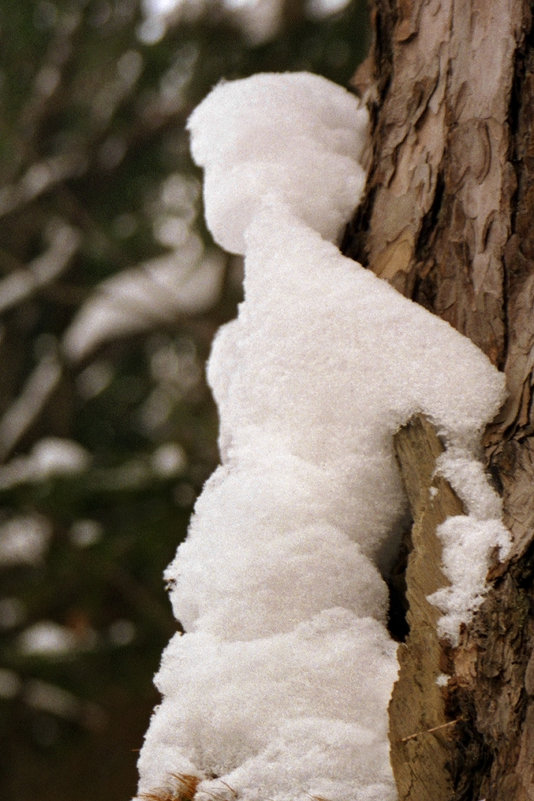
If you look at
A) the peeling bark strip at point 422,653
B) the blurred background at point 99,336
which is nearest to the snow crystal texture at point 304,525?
the peeling bark strip at point 422,653

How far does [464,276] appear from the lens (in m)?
0.70

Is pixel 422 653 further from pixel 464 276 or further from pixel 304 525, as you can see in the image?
pixel 464 276

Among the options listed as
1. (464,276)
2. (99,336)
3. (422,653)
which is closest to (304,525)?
(422,653)

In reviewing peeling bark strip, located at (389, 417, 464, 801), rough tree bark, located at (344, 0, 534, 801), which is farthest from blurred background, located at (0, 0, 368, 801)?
peeling bark strip, located at (389, 417, 464, 801)

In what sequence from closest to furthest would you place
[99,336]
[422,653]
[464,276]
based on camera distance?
1. [422,653]
2. [464,276]
3. [99,336]

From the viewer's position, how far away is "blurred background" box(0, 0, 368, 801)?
2.92 metres

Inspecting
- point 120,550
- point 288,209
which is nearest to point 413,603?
point 288,209

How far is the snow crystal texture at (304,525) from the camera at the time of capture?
0.59 m

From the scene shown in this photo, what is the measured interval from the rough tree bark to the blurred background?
6.34ft

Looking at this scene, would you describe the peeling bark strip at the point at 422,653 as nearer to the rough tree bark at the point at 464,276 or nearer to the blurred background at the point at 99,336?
the rough tree bark at the point at 464,276

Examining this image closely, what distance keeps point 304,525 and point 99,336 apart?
3014 millimetres

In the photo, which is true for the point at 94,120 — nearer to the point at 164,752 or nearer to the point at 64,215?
the point at 64,215

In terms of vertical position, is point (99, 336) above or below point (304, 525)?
above

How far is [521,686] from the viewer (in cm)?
55
